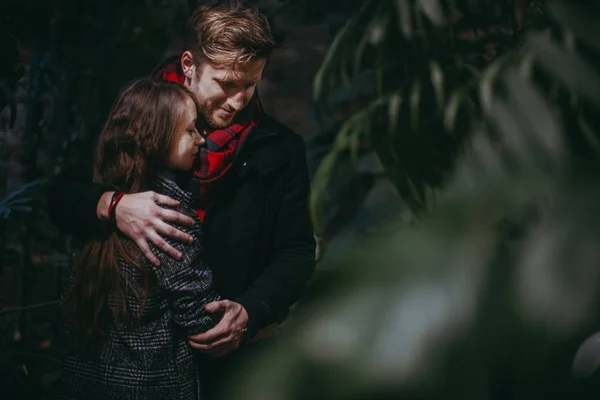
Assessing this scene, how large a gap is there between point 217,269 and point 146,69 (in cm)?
94

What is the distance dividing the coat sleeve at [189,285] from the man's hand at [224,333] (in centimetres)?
1

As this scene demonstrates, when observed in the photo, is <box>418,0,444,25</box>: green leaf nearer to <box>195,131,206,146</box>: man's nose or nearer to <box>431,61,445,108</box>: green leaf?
<box>431,61,445,108</box>: green leaf

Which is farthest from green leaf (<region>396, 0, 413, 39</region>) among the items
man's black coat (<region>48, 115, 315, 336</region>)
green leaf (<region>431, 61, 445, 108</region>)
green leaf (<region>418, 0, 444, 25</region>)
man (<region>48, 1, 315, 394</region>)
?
man's black coat (<region>48, 115, 315, 336</region>)

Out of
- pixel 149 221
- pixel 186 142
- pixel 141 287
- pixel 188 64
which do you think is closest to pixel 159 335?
pixel 141 287

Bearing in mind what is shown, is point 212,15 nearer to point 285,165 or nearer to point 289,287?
point 285,165

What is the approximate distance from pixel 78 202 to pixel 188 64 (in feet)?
0.96

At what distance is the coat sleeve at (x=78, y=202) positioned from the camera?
138cm

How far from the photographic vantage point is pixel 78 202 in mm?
Result: 1396

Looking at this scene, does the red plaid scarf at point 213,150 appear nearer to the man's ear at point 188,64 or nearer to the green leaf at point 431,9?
the man's ear at point 188,64

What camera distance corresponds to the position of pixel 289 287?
1.50m

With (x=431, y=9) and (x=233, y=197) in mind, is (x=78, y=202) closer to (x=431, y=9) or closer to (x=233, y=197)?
(x=233, y=197)

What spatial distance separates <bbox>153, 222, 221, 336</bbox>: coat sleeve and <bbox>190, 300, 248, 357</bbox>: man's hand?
0.04ft

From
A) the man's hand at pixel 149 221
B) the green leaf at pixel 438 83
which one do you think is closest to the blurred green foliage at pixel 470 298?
the green leaf at pixel 438 83

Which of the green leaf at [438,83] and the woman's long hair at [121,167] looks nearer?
the green leaf at [438,83]
